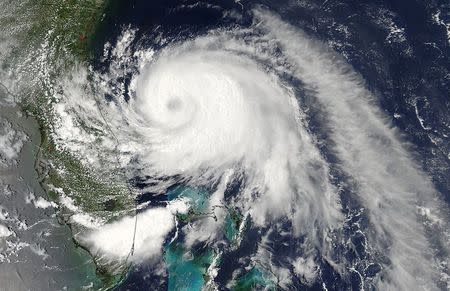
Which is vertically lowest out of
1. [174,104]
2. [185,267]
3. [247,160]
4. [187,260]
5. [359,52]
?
[185,267]

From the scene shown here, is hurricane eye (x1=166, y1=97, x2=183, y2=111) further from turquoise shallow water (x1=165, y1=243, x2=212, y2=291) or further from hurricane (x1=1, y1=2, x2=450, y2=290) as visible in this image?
turquoise shallow water (x1=165, y1=243, x2=212, y2=291)

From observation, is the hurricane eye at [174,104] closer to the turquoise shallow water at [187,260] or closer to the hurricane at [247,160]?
the hurricane at [247,160]

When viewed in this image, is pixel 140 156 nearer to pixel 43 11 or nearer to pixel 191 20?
pixel 191 20

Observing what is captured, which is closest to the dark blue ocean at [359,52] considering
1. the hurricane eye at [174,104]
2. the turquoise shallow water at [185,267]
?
the turquoise shallow water at [185,267]

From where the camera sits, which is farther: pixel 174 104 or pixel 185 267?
pixel 185 267

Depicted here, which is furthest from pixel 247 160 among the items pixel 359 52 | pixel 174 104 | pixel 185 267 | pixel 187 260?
pixel 359 52

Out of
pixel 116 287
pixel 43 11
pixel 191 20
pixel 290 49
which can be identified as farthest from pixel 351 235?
pixel 43 11

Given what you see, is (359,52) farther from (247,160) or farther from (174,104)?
(174,104)

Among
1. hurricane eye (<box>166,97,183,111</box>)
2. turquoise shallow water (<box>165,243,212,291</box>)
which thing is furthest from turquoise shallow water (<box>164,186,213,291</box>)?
hurricane eye (<box>166,97,183,111</box>)
